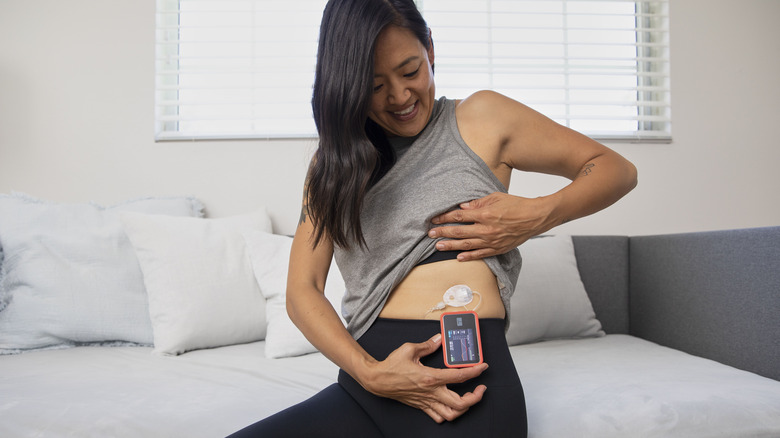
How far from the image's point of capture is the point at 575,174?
1085 millimetres

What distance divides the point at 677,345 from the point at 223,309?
1.53 m

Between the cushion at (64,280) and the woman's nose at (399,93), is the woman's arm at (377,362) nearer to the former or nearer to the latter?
the woman's nose at (399,93)

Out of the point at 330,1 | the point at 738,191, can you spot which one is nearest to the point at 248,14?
the point at 330,1

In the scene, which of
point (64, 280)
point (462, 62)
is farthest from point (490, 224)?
point (462, 62)

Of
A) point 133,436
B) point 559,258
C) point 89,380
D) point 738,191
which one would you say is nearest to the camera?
point 133,436

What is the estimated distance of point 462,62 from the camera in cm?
239

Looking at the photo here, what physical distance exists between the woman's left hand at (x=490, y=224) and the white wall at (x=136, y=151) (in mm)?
1226

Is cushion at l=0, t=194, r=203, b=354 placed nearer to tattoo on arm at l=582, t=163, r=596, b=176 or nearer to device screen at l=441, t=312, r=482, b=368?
device screen at l=441, t=312, r=482, b=368

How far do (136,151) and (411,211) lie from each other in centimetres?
165

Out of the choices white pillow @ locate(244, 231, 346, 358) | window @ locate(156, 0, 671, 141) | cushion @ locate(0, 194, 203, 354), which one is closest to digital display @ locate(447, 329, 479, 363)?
white pillow @ locate(244, 231, 346, 358)

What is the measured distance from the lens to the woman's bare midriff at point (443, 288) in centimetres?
97

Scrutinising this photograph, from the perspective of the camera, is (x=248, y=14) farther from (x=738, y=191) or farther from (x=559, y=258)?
(x=738, y=191)

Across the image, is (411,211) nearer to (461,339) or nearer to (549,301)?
(461,339)

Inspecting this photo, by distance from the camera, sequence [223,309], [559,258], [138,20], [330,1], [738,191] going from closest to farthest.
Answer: [330,1] → [223,309] → [559,258] → [138,20] → [738,191]
